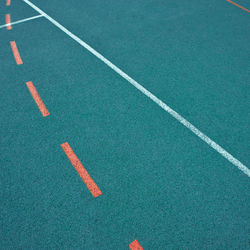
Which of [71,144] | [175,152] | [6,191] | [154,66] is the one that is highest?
[154,66]

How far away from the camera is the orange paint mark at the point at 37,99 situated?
452cm

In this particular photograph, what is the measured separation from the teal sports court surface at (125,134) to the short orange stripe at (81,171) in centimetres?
2

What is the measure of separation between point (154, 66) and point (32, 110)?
323 centimetres

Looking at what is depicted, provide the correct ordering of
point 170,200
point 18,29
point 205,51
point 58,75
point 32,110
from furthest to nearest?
1. point 18,29
2. point 205,51
3. point 58,75
4. point 32,110
5. point 170,200

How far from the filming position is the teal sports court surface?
305cm

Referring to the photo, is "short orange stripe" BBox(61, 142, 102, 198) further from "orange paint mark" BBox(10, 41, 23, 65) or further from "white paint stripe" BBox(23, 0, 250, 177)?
"orange paint mark" BBox(10, 41, 23, 65)

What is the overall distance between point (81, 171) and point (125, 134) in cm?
112

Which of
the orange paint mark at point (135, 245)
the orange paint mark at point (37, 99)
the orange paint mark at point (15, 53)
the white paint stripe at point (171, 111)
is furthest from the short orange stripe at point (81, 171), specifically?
the orange paint mark at point (15, 53)

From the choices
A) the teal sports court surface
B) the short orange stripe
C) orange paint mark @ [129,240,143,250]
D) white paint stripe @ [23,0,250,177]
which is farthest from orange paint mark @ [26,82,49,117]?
orange paint mark @ [129,240,143,250]

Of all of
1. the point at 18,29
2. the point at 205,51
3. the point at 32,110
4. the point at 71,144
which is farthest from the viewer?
the point at 18,29

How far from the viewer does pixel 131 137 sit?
4.07 meters

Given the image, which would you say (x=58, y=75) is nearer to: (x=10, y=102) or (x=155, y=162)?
(x=10, y=102)

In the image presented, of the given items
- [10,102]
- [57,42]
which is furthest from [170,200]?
[57,42]

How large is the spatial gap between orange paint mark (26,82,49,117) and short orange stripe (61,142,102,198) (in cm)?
102
